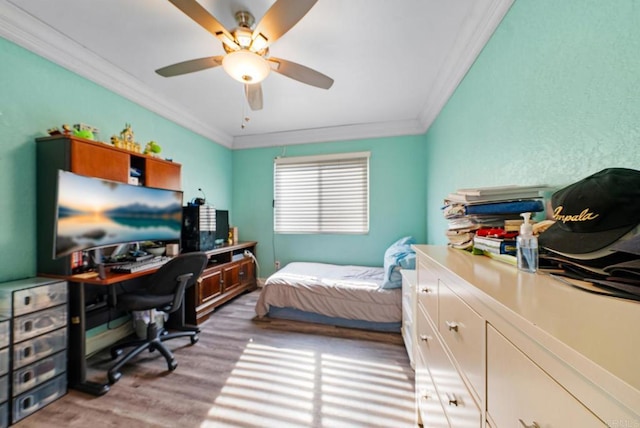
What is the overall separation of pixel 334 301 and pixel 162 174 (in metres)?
Answer: 2.23

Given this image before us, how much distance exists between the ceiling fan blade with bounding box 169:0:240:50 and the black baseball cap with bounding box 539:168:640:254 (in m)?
1.73

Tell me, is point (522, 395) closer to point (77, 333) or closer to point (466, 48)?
point (466, 48)

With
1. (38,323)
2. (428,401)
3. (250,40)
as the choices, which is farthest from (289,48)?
(38,323)

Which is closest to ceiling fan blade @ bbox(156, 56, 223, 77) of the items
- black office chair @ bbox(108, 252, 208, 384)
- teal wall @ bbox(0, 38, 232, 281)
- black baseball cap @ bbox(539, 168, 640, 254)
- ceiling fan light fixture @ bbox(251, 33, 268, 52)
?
ceiling fan light fixture @ bbox(251, 33, 268, 52)

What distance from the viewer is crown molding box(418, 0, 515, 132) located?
1326mm

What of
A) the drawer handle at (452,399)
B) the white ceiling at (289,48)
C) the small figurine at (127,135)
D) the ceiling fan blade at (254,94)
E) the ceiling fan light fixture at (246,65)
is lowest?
the drawer handle at (452,399)

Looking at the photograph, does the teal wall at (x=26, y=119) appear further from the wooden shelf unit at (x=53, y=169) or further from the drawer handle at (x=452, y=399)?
the drawer handle at (x=452, y=399)

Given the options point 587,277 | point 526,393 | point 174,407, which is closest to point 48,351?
point 174,407

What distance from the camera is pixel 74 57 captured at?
1830 mm

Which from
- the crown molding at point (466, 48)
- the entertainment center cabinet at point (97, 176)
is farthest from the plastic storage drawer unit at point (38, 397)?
the crown molding at point (466, 48)

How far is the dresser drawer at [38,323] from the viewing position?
135cm

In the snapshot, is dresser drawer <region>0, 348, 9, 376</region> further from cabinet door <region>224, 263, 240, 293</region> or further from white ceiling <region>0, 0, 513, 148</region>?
white ceiling <region>0, 0, 513, 148</region>

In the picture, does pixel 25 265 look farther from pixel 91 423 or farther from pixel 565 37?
pixel 565 37

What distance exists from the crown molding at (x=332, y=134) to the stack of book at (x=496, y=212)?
244 cm
